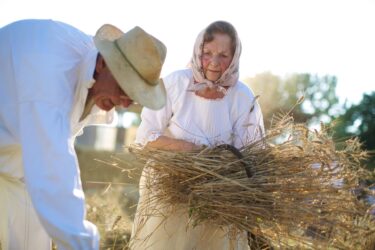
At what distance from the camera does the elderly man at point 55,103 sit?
1.80 meters

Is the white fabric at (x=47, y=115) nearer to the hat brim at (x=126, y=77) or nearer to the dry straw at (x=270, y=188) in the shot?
the hat brim at (x=126, y=77)

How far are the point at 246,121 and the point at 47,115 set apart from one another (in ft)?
5.06

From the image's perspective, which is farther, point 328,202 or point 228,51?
point 228,51

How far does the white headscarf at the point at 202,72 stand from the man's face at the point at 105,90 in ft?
2.99

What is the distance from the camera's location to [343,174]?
9.56ft

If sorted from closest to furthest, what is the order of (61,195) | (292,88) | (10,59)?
(61,195)
(10,59)
(292,88)

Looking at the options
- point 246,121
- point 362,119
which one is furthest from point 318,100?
point 246,121

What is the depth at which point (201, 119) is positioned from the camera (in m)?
3.12

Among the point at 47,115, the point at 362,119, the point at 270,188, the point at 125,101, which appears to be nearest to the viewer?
the point at 47,115

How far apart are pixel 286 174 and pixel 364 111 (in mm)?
8823

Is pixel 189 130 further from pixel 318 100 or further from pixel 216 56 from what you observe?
pixel 318 100

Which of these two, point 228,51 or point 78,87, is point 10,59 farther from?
point 228,51

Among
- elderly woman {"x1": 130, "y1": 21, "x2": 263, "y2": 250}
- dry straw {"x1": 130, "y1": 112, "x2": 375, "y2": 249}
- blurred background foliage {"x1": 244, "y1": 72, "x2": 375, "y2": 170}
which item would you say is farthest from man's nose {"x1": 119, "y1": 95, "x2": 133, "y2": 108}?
blurred background foliage {"x1": 244, "y1": 72, "x2": 375, "y2": 170}

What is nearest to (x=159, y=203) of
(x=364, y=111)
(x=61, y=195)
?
(x=61, y=195)
